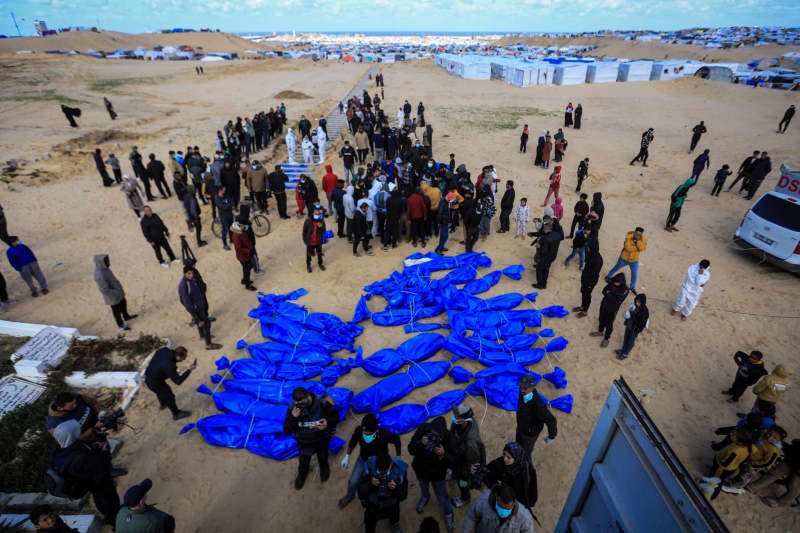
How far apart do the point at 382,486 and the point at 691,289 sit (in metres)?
7.39

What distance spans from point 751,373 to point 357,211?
8.20m

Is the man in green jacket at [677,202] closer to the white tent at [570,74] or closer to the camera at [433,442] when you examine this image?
the camera at [433,442]

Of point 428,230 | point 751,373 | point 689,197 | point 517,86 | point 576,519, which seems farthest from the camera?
point 517,86

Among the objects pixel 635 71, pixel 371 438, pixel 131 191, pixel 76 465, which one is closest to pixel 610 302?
pixel 371 438

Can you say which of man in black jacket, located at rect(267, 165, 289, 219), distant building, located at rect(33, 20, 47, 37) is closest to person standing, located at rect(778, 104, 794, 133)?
man in black jacket, located at rect(267, 165, 289, 219)

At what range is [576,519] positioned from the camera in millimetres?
3215

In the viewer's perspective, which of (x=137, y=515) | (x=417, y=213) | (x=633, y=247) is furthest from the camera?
(x=417, y=213)

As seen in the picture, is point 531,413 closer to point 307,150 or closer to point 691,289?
point 691,289

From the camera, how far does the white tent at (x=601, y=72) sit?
4084cm

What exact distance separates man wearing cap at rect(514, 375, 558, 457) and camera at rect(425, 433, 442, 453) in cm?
115

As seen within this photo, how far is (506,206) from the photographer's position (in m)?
10.9

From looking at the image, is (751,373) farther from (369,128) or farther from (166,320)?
(369,128)

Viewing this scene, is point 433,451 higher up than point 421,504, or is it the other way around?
point 433,451

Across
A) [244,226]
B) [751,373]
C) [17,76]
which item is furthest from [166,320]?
[17,76]
